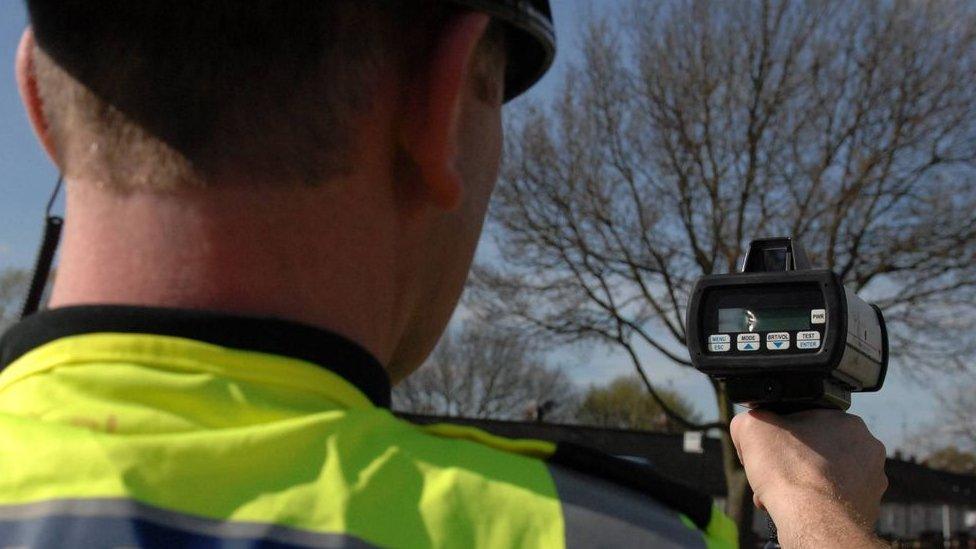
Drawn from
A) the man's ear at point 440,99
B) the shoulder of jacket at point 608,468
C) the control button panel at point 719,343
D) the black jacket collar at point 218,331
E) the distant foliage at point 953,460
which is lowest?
the distant foliage at point 953,460

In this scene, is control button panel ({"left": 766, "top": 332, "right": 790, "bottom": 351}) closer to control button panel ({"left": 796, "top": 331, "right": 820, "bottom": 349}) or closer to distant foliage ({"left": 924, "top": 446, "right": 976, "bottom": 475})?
control button panel ({"left": 796, "top": 331, "right": 820, "bottom": 349})

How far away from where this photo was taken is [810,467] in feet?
6.45

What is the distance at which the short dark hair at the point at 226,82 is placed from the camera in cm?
94

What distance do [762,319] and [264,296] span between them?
1263 mm

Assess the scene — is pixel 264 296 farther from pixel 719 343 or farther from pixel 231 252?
pixel 719 343

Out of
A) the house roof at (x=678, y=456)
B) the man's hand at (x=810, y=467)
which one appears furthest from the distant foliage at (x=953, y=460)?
the man's hand at (x=810, y=467)

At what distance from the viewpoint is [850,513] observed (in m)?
1.90

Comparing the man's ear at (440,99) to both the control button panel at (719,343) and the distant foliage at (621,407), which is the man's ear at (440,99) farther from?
the distant foliage at (621,407)

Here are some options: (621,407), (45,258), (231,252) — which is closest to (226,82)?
(231,252)

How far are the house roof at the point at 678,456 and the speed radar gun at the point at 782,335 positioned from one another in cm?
1590

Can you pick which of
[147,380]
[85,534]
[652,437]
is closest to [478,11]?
[147,380]

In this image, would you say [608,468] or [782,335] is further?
[782,335]

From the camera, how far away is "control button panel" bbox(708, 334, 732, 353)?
2.03m

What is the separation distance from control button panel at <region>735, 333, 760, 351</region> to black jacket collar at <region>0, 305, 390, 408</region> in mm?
1183
